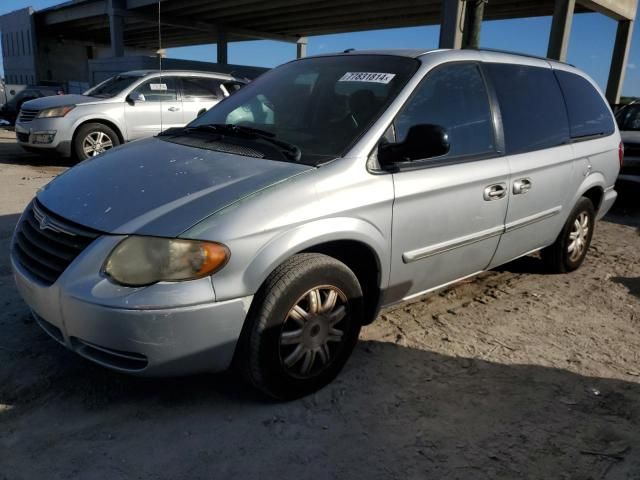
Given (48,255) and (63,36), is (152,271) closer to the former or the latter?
(48,255)

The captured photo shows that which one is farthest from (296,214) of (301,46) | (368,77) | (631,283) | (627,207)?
(301,46)

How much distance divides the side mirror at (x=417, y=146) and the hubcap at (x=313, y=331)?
0.78 metres

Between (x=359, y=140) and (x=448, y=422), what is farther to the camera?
(x=359, y=140)

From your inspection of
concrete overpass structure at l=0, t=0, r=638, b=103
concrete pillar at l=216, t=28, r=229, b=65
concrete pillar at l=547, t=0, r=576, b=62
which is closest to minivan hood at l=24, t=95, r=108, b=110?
concrete overpass structure at l=0, t=0, r=638, b=103

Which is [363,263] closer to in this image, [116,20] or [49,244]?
[49,244]

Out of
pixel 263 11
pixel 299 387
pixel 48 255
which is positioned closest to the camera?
pixel 48 255

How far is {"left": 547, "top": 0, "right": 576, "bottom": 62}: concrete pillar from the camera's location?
1538 centimetres

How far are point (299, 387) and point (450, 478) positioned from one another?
83 centimetres

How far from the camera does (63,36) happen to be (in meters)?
42.1

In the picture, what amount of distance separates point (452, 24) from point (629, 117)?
6011 millimetres

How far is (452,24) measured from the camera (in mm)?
13375

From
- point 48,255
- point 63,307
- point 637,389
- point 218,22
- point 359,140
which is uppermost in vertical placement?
point 218,22

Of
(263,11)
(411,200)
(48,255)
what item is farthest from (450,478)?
(263,11)

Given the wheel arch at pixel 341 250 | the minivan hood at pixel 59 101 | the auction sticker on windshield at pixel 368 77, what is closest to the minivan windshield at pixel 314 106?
the auction sticker on windshield at pixel 368 77
